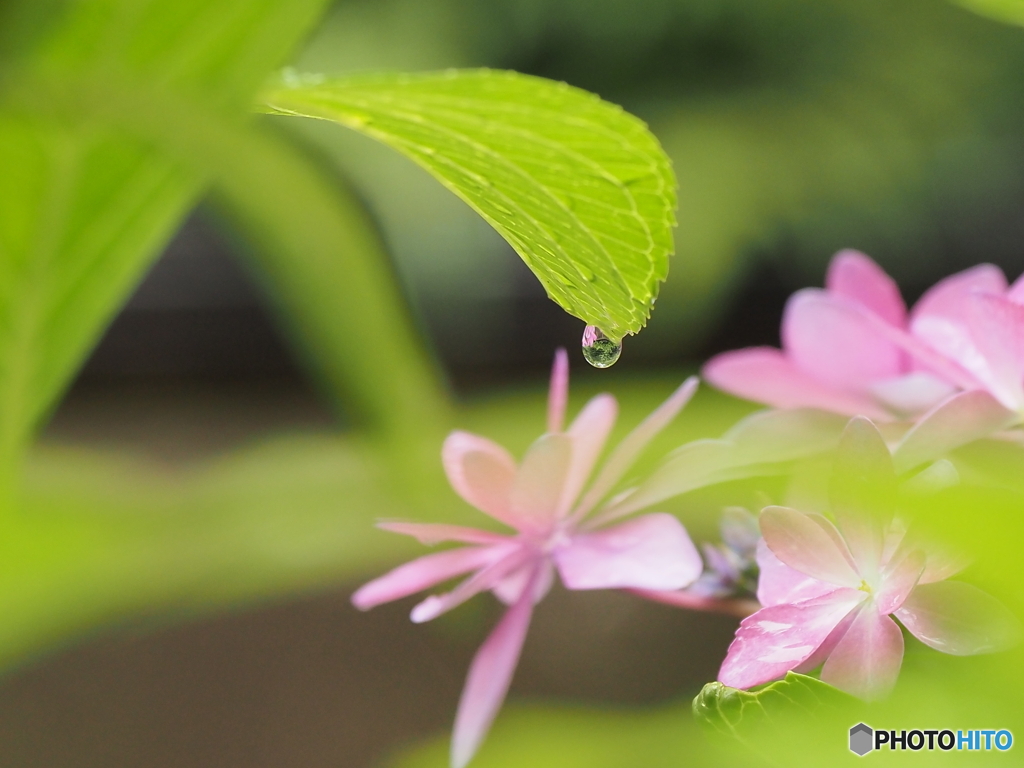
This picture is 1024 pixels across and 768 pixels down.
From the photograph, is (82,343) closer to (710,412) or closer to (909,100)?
(710,412)

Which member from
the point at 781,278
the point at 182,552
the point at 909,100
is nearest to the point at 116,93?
the point at 182,552

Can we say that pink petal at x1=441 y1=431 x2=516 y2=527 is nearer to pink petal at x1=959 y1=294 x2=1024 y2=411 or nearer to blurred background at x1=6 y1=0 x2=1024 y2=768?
pink petal at x1=959 y1=294 x2=1024 y2=411

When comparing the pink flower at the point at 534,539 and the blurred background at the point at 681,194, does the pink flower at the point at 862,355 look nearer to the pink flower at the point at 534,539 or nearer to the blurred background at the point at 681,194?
the pink flower at the point at 534,539

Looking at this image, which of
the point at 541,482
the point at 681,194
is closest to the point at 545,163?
the point at 541,482

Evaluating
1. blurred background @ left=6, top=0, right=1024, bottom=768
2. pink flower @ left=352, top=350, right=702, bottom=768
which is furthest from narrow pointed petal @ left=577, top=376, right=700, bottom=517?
blurred background @ left=6, top=0, right=1024, bottom=768

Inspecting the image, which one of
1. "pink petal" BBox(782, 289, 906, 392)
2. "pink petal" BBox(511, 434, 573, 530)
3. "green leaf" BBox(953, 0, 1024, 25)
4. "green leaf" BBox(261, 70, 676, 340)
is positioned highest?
"green leaf" BBox(953, 0, 1024, 25)

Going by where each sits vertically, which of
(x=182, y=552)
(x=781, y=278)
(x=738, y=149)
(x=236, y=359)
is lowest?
(x=182, y=552)

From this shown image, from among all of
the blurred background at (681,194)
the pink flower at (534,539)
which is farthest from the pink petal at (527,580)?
the blurred background at (681,194)
